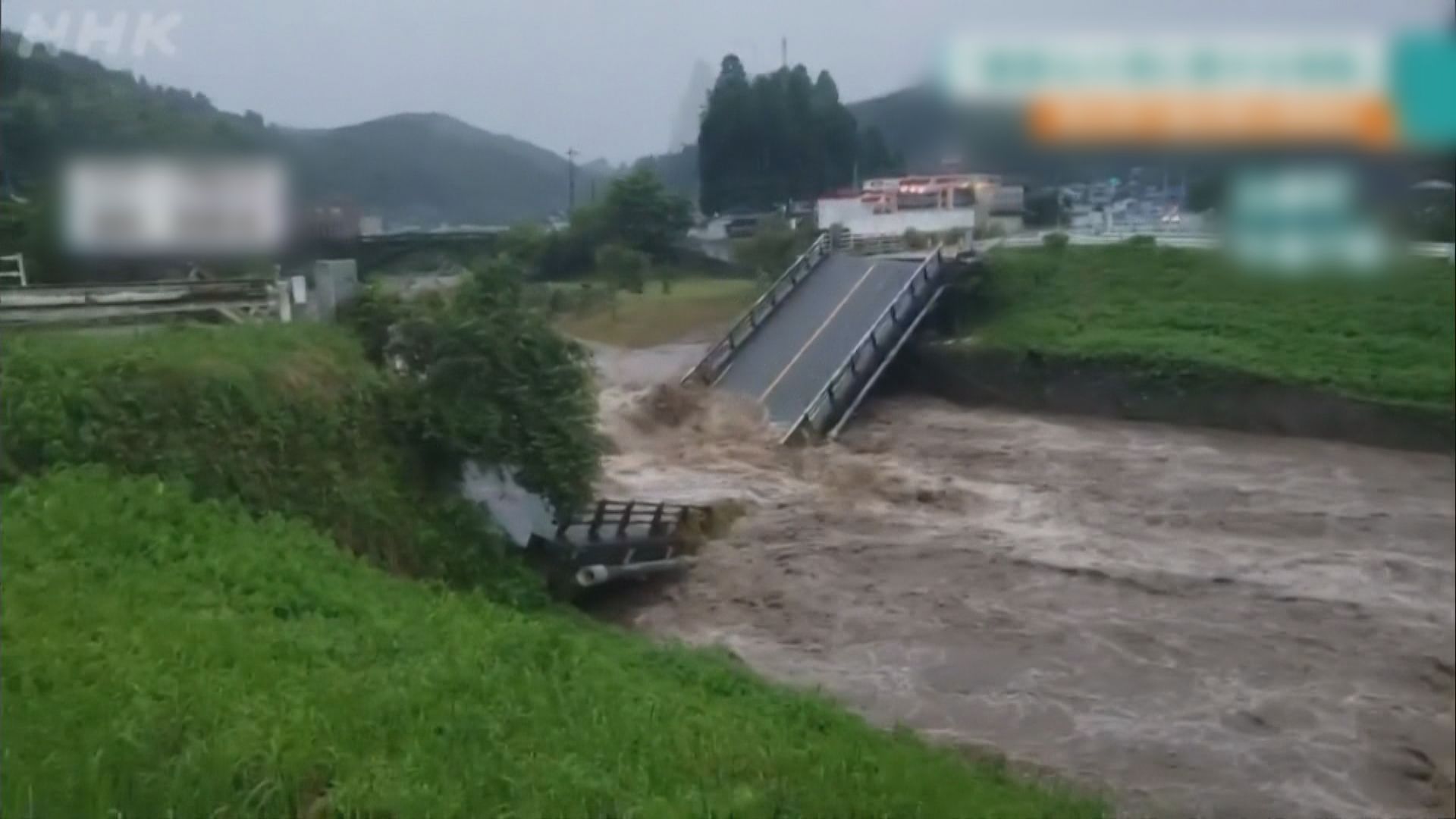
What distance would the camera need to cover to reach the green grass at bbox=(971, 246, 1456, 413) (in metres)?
4.12

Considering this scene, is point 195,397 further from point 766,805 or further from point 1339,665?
point 1339,665

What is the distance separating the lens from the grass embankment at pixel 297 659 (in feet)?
7.53

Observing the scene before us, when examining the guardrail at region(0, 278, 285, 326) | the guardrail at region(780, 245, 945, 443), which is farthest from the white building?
the guardrail at region(780, 245, 945, 443)

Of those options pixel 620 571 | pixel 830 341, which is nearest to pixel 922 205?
pixel 620 571

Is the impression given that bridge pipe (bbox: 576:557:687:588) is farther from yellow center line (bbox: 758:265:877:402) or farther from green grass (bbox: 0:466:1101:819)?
yellow center line (bbox: 758:265:877:402)

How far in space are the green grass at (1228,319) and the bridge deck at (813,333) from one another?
0.53 metres

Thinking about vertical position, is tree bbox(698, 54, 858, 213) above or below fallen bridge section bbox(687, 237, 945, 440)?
above

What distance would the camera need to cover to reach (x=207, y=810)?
6.83 feet

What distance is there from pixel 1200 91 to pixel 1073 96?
5.4 inches

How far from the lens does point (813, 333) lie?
24.5ft

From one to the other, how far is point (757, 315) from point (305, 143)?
10.9 feet

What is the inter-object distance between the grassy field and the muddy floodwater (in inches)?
13.7

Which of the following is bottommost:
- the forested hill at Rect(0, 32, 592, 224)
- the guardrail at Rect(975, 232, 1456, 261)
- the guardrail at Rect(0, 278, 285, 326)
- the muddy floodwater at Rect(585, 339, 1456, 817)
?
the muddy floodwater at Rect(585, 339, 1456, 817)

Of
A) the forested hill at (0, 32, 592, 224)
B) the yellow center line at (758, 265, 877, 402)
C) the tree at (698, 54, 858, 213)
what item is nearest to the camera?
the forested hill at (0, 32, 592, 224)
